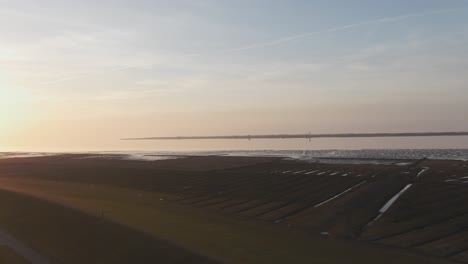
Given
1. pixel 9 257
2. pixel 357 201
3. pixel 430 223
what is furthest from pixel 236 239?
pixel 357 201

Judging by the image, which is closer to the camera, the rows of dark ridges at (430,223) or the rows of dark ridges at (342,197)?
the rows of dark ridges at (430,223)

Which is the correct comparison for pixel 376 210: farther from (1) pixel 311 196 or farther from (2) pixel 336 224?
(1) pixel 311 196

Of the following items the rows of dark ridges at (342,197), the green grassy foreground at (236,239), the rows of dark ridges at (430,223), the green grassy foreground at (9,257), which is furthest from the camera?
the rows of dark ridges at (342,197)

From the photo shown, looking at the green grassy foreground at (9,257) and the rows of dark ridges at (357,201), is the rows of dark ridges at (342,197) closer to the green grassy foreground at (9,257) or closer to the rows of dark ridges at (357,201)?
the rows of dark ridges at (357,201)

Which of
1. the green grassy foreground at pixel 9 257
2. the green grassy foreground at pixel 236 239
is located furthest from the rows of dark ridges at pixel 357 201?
the green grassy foreground at pixel 9 257

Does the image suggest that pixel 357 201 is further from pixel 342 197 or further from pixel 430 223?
pixel 430 223

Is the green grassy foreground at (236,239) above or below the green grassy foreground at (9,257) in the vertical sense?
below

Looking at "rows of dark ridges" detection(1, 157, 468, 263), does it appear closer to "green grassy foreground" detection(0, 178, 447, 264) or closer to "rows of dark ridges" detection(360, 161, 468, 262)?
"rows of dark ridges" detection(360, 161, 468, 262)
